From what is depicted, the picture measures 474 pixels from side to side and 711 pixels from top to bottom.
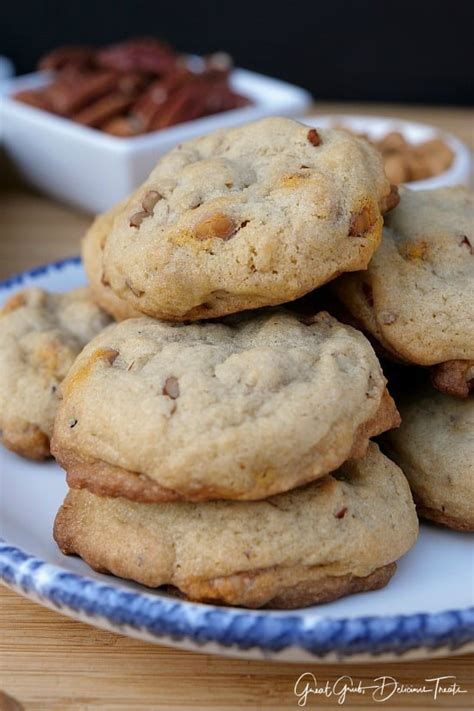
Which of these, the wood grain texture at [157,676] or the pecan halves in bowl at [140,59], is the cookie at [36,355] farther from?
the pecan halves in bowl at [140,59]

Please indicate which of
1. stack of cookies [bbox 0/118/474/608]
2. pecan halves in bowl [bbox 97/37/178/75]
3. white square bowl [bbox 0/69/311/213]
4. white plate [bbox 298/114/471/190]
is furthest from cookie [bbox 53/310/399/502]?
pecan halves in bowl [bbox 97/37/178/75]

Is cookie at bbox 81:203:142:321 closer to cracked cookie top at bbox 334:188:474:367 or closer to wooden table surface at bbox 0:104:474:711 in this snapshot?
cracked cookie top at bbox 334:188:474:367

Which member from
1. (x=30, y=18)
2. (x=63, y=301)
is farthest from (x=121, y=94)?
(x=30, y=18)

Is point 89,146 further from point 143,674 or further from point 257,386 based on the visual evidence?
point 143,674

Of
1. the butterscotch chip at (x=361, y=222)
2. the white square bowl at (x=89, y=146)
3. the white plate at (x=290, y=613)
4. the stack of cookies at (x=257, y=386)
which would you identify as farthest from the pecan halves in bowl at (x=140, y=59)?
the white plate at (x=290, y=613)

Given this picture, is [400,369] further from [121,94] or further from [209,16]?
[209,16]
